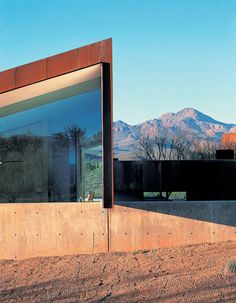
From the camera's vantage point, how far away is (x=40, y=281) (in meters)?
6.38

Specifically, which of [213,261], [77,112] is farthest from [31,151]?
[213,261]

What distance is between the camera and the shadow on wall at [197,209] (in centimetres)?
873

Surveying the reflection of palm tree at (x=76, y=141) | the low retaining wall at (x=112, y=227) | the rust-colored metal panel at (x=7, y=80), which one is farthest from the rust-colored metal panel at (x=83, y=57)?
the low retaining wall at (x=112, y=227)

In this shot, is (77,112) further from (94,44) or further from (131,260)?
(131,260)

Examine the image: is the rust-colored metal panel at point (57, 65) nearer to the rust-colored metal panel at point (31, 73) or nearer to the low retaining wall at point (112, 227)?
the rust-colored metal panel at point (31, 73)

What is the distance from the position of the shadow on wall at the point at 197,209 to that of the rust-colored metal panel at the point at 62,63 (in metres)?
2.81

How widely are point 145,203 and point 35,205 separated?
222 cm

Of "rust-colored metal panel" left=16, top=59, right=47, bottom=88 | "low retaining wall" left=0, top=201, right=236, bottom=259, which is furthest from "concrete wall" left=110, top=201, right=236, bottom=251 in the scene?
"rust-colored metal panel" left=16, top=59, right=47, bottom=88

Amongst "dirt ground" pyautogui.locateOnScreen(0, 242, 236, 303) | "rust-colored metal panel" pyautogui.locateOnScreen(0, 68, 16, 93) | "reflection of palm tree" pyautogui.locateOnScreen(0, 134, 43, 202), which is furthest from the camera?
"reflection of palm tree" pyautogui.locateOnScreen(0, 134, 43, 202)

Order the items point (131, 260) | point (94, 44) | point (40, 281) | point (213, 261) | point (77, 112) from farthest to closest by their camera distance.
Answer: point (77, 112) → point (94, 44) → point (131, 260) → point (213, 261) → point (40, 281)

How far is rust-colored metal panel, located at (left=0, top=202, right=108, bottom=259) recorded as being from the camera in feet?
28.6

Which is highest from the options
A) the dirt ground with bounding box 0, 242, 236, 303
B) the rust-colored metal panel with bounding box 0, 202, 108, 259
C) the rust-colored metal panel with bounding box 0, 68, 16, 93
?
the rust-colored metal panel with bounding box 0, 68, 16, 93

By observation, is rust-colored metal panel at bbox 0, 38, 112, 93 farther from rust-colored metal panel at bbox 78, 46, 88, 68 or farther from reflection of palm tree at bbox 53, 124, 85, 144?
reflection of palm tree at bbox 53, 124, 85, 144

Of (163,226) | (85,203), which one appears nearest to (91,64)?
(85,203)
